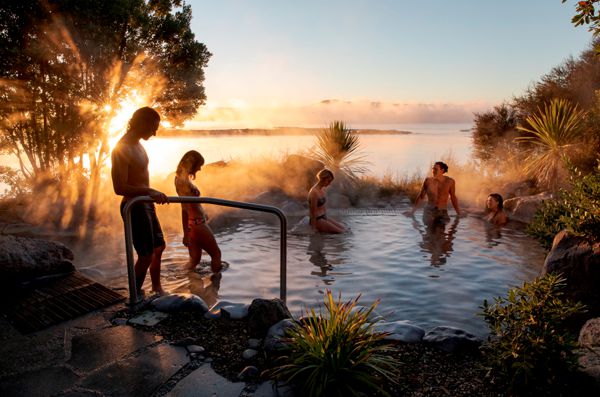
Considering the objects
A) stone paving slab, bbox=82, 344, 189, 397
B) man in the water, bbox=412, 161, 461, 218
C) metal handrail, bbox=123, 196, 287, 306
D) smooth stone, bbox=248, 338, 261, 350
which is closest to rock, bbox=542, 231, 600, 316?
metal handrail, bbox=123, 196, 287, 306

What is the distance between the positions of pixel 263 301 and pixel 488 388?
1883mm

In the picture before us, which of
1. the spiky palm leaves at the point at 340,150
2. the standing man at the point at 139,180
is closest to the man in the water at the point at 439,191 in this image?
the spiky palm leaves at the point at 340,150

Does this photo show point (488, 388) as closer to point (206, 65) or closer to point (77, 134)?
point (77, 134)

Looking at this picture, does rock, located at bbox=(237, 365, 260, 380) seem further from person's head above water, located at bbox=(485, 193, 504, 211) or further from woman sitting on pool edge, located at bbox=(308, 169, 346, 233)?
person's head above water, located at bbox=(485, 193, 504, 211)

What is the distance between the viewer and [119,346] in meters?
3.64

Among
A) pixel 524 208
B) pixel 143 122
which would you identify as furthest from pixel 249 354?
pixel 524 208

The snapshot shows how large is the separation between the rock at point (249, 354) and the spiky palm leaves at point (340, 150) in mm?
13900

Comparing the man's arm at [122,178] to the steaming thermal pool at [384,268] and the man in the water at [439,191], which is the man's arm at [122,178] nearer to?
the steaming thermal pool at [384,268]

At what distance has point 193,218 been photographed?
6.58 meters

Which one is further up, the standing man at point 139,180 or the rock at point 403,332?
the standing man at point 139,180

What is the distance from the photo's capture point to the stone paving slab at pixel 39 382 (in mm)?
2996

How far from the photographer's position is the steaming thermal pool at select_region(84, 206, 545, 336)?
5984mm

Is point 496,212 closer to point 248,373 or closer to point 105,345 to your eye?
point 248,373

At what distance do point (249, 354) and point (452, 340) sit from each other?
62.8 inches
